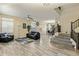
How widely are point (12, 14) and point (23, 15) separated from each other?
273mm

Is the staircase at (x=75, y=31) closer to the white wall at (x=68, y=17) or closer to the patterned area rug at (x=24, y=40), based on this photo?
the white wall at (x=68, y=17)

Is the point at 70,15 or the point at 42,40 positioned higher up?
the point at 70,15

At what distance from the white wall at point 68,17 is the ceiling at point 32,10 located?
0.62 ft

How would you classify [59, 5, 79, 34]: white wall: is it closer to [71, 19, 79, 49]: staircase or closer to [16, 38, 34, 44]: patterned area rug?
[71, 19, 79, 49]: staircase

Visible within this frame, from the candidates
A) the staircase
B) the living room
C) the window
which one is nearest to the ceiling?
the living room

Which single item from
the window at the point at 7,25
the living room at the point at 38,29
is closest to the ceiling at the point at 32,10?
the living room at the point at 38,29

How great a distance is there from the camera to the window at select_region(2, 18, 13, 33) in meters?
3.19

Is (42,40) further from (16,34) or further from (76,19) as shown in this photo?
(76,19)

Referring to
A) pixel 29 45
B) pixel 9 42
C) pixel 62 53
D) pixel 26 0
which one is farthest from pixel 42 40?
pixel 26 0

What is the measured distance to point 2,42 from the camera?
320 cm

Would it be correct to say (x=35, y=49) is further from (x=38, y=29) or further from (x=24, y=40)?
(x=38, y=29)

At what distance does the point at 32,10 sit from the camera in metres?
3.16

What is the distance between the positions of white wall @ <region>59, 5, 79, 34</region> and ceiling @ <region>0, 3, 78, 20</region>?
0.19 meters

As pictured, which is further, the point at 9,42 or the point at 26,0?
the point at 9,42
